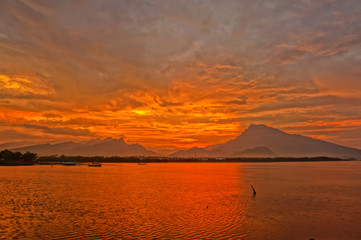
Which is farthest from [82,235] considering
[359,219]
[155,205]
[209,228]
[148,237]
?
[359,219]

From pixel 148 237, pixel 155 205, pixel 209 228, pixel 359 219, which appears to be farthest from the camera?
pixel 155 205

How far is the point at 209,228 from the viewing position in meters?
28.0

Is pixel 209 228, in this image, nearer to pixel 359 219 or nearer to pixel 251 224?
pixel 251 224

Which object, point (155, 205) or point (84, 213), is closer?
point (84, 213)

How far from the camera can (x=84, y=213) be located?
34281 millimetres

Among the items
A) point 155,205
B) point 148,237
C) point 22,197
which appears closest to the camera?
point 148,237

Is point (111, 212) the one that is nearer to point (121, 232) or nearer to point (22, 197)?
point (121, 232)

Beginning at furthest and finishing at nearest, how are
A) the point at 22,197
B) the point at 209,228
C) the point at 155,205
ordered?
Answer: the point at 22,197 → the point at 155,205 → the point at 209,228

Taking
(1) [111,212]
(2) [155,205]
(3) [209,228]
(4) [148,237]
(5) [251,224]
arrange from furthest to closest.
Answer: (2) [155,205]
(1) [111,212]
(5) [251,224]
(3) [209,228]
(4) [148,237]

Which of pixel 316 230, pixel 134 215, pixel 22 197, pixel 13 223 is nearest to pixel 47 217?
pixel 13 223

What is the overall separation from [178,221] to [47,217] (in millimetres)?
15463

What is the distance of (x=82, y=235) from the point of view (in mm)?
24688

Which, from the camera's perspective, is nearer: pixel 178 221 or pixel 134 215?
pixel 178 221

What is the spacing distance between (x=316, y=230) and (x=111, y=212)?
2463 centimetres
